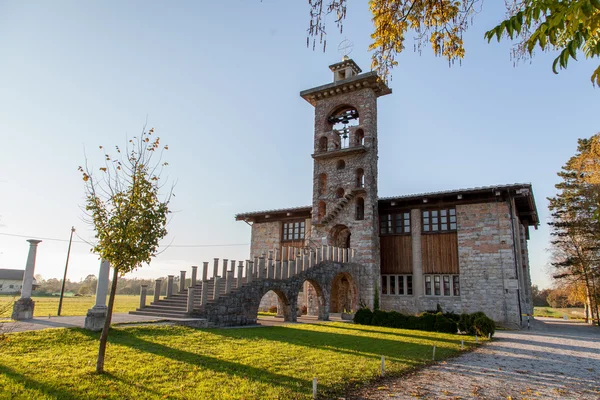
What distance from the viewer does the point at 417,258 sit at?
2433 centimetres

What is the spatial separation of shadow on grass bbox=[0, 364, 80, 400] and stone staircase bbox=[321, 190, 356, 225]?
2044 cm

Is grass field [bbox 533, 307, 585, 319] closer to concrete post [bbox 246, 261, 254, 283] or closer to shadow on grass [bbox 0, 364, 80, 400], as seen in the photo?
concrete post [bbox 246, 261, 254, 283]

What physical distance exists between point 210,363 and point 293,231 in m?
21.2

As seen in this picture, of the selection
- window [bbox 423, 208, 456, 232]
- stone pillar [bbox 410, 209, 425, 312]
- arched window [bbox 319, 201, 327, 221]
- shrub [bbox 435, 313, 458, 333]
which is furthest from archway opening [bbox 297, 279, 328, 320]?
window [bbox 423, 208, 456, 232]

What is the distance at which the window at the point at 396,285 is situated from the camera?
24.5m

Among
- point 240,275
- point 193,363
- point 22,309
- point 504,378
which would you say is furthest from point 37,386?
point 240,275

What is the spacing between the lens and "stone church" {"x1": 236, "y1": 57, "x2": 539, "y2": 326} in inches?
864

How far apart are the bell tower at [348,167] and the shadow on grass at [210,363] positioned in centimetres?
1609

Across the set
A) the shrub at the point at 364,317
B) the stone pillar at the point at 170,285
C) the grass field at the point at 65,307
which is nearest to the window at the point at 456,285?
the shrub at the point at 364,317

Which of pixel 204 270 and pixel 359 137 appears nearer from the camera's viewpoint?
pixel 204 270

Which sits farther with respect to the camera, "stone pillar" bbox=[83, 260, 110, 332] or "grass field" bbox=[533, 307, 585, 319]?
"grass field" bbox=[533, 307, 585, 319]

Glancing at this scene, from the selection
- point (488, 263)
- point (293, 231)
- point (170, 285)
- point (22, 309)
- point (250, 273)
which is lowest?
point (22, 309)

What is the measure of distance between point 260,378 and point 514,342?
12.2m

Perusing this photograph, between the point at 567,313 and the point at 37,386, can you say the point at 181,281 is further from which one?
the point at 567,313
